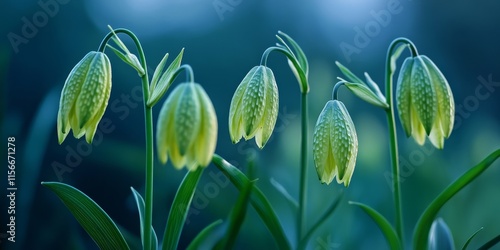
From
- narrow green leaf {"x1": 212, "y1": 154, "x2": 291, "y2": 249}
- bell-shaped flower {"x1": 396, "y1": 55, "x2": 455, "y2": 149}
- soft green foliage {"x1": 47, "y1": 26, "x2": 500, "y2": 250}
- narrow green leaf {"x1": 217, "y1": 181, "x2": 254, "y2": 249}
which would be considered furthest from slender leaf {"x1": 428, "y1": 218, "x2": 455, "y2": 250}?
narrow green leaf {"x1": 217, "y1": 181, "x2": 254, "y2": 249}

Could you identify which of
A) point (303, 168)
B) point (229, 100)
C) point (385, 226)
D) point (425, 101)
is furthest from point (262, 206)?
point (229, 100)

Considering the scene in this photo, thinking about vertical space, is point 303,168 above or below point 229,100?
below

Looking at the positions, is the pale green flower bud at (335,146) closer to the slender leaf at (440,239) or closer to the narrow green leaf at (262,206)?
the narrow green leaf at (262,206)

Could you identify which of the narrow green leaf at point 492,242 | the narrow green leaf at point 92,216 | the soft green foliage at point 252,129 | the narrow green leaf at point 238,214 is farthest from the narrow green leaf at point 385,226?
the narrow green leaf at point 92,216

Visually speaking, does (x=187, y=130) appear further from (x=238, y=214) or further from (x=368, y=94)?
(x=368, y=94)

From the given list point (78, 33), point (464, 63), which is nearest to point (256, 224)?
point (78, 33)

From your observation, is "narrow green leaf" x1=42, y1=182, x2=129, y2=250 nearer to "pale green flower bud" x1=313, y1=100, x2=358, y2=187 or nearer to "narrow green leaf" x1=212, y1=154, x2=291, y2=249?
"narrow green leaf" x1=212, y1=154, x2=291, y2=249
